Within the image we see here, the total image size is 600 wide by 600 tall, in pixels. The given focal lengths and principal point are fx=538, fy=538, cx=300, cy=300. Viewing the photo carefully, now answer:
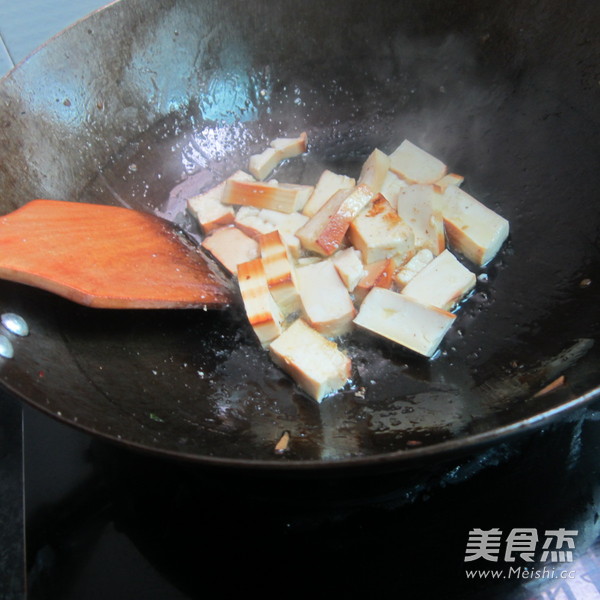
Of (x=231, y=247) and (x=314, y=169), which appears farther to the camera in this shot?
(x=314, y=169)

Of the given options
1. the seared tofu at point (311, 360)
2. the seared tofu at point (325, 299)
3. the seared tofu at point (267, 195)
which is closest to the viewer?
the seared tofu at point (311, 360)

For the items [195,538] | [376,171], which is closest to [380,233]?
[376,171]

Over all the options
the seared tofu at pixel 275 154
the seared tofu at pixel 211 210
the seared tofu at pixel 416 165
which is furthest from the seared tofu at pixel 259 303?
the seared tofu at pixel 416 165

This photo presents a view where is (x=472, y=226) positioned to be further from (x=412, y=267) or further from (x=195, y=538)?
(x=195, y=538)

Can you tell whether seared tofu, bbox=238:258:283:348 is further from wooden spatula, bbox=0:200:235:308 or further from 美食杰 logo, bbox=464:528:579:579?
美食杰 logo, bbox=464:528:579:579

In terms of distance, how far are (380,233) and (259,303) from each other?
352 millimetres

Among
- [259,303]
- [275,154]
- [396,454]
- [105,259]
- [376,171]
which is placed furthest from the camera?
[275,154]

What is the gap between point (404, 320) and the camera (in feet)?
3.89

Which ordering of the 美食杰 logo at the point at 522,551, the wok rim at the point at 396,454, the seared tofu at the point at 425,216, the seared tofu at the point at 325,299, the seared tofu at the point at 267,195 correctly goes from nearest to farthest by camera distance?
the wok rim at the point at 396,454
the 美食杰 logo at the point at 522,551
the seared tofu at the point at 325,299
the seared tofu at the point at 425,216
the seared tofu at the point at 267,195

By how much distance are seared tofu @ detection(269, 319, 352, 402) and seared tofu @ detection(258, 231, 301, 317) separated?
9cm

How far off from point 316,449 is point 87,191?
0.87 m

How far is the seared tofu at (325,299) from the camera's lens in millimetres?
1222

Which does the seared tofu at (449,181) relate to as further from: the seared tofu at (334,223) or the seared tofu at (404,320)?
Result: the seared tofu at (404,320)

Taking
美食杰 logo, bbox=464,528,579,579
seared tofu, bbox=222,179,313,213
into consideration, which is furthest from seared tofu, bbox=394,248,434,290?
美食杰 logo, bbox=464,528,579,579
